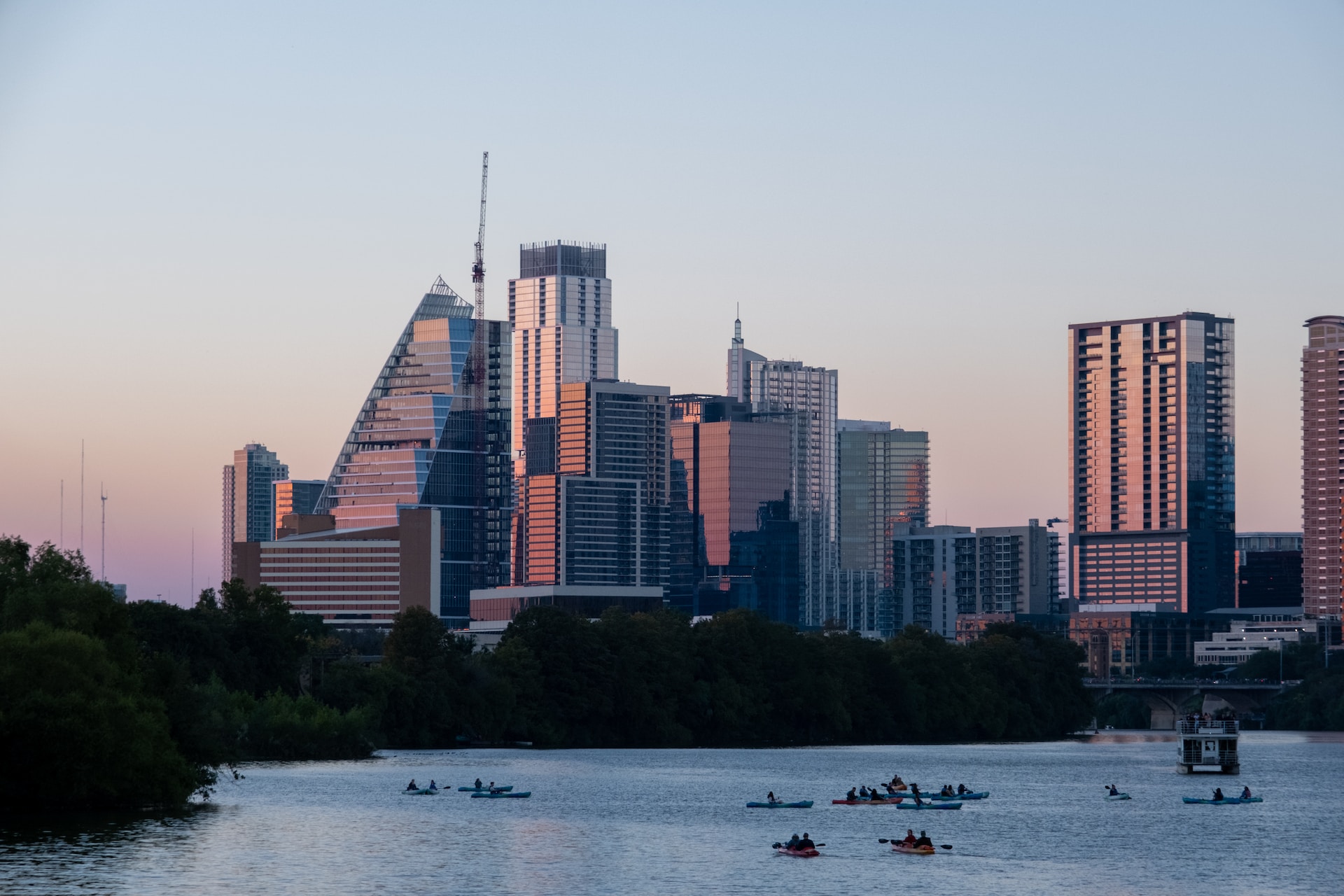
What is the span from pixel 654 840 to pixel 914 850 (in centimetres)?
1356

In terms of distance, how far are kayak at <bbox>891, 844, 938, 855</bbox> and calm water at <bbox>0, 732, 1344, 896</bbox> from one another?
571 mm

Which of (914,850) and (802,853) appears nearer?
(802,853)

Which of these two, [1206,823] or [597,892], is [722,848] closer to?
[597,892]

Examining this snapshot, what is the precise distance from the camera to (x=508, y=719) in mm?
193125

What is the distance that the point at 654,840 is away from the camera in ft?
352

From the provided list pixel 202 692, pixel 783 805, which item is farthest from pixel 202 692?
pixel 783 805

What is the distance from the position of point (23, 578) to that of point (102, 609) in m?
10.7

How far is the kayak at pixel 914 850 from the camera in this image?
103m

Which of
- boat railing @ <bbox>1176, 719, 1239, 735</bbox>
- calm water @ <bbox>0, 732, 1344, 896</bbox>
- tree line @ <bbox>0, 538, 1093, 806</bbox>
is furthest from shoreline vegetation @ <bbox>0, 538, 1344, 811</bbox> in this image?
boat railing @ <bbox>1176, 719, 1239, 735</bbox>

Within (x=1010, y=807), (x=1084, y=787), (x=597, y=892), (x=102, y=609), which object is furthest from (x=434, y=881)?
(x=1084, y=787)

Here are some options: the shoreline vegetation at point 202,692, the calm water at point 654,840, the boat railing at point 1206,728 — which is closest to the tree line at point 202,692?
the shoreline vegetation at point 202,692

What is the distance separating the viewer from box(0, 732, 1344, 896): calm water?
292ft

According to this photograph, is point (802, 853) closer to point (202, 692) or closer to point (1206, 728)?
point (202, 692)

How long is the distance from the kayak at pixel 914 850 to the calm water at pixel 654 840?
57 centimetres
